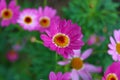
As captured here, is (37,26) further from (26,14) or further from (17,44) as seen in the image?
(17,44)

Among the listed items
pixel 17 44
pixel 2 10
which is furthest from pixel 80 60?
pixel 17 44

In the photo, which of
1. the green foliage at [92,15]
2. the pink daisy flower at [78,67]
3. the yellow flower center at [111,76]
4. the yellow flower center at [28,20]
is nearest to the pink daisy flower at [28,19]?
the yellow flower center at [28,20]

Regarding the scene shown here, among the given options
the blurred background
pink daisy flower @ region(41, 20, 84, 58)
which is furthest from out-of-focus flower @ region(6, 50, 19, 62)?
pink daisy flower @ region(41, 20, 84, 58)

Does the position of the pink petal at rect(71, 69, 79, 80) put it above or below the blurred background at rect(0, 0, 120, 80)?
below

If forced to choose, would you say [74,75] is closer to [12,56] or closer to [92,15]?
[92,15]

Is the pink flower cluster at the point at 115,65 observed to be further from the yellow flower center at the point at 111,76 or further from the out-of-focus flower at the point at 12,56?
the out-of-focus flower at the point at 12,56

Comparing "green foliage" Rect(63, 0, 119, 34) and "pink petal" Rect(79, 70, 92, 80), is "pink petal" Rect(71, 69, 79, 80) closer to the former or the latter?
"pink petal" Rect(79, 70, 92, 80)
